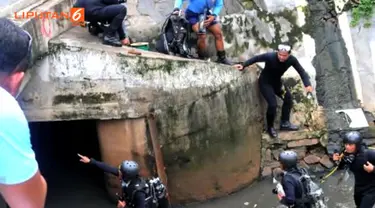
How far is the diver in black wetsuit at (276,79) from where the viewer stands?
876cm

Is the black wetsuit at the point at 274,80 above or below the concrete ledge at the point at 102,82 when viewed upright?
below

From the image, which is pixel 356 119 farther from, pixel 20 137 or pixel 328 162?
pixel 20 137

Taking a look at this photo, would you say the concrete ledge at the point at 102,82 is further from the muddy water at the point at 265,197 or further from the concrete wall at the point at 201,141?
Answer: the muddy water at the point at 265,197

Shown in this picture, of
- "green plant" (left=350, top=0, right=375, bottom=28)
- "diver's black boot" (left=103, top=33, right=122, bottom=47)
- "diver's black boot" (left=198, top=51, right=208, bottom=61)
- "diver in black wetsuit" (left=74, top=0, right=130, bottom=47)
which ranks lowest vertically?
"green plant" (left=350, top=0, right=375, bottom=28)

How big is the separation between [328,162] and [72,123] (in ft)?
16.2

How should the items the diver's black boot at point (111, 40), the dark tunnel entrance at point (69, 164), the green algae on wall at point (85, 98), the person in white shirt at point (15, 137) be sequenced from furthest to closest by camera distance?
the dark tunnel entrance at point (69, 164)
the diver's black boot at point (111, 40)
the green algae on wall at point (85, 98)
the person in white shirt at point (15, 137)

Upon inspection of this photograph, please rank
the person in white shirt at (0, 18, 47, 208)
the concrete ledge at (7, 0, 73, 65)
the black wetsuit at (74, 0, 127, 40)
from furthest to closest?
1. the black wetsuit at (74, 0, 127, 40)
2. the concrete ledge at (7, 0, 73, 65)
3. the person in white shirt at (0, 18, 47, 208)

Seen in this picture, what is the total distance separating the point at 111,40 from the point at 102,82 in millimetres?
802

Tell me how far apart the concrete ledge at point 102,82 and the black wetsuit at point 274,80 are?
98 centimetres

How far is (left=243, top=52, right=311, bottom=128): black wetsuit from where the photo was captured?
8844 millimetres

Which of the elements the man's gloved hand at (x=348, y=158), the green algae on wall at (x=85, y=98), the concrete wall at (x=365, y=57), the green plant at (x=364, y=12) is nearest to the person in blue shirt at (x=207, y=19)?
the green algae on wall at (x=85, y=98)

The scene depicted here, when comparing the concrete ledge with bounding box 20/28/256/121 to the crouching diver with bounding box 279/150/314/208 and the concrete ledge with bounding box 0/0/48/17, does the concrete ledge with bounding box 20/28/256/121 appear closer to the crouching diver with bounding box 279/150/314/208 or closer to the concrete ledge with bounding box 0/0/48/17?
the concrete ledge with bounding box 0/0/48/17

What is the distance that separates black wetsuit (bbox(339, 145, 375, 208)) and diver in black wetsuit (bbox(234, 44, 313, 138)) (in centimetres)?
225

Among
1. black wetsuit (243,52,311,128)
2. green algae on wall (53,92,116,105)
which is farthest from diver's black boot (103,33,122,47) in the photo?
black wetsuit (243,52,311,128)
